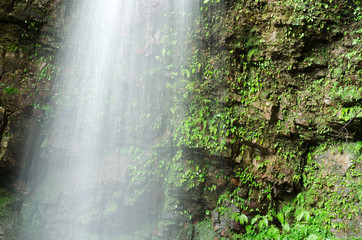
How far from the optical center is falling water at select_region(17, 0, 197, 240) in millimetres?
5547

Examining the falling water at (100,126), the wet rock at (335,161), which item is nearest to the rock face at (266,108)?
the wet rock at (335,161)

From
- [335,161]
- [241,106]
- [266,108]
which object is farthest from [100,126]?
[335,161]

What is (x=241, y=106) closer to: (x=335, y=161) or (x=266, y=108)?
(x=266, y=108)

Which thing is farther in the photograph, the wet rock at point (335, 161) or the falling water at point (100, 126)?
the falling water at point (100, 126)

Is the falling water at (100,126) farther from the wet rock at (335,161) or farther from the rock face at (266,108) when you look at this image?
the wet rock at (335,161)

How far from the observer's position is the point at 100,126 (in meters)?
5.75

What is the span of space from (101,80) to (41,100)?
5.29ft

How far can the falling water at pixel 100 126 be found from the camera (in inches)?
218

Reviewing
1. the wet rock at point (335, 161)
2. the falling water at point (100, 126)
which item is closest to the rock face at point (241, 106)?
the wet rock at point (335, 161)

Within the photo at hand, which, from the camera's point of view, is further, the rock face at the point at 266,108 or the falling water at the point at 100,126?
the falling water at the point at 100,126

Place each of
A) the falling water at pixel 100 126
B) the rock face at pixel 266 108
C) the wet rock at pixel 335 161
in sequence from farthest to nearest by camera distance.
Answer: the falling water at pixel 100 126, the rock face at pixel 266 108, the wet rock at pixel 335 161

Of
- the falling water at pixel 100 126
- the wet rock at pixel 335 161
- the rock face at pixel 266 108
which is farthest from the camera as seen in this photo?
the falling water at pixel 100 126

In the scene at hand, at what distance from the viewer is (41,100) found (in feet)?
18.9

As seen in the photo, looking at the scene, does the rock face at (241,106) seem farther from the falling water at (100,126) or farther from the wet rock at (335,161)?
the falling water at (100,126)
